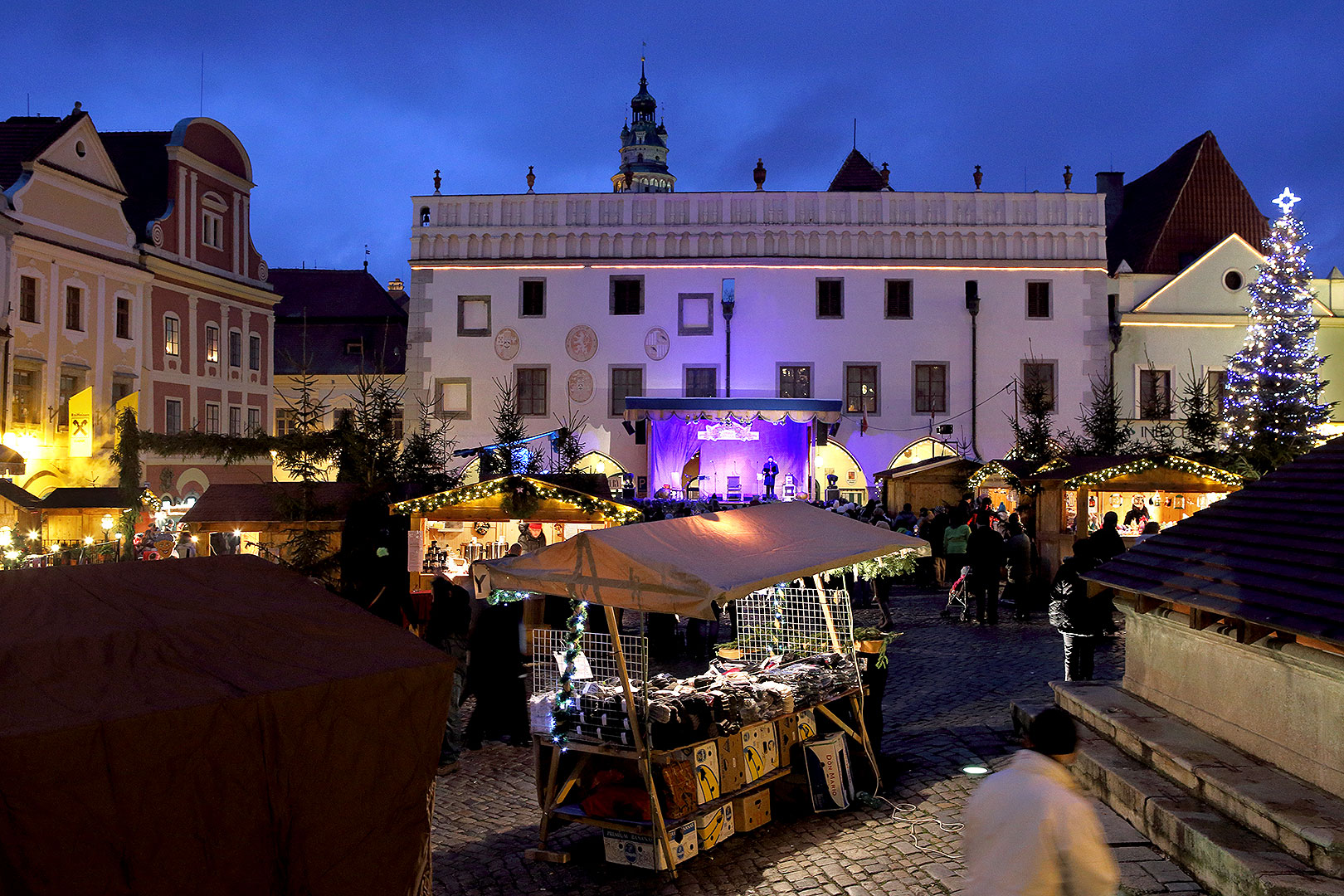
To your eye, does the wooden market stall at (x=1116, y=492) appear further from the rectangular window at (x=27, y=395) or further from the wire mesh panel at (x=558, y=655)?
the rectangular window at (x=27, y=395)

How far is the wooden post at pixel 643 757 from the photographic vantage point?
21.0ft

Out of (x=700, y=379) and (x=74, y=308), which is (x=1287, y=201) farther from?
(x=74, y=308)

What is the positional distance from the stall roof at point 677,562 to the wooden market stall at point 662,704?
1cm

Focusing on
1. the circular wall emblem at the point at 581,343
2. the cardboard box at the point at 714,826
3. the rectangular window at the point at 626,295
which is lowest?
the cardboard box at the point at 714,826

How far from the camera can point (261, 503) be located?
16188 millimetres

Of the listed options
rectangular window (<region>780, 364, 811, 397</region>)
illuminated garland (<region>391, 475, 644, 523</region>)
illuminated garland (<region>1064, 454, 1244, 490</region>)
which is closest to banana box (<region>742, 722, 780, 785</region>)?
illuminated garland (<region>391, 475, 644, 523</region>)

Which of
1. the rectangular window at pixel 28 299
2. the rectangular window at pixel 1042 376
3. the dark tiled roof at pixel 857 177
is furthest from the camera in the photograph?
the dark tiled roof at pixel 857 177

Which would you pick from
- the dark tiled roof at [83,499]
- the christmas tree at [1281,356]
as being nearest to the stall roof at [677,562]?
the dark tiled roof at [83,499]

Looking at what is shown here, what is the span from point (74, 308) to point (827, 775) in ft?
95.4

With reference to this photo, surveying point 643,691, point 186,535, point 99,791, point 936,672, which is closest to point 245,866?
point 99,791

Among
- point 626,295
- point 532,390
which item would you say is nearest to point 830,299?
point 626,295

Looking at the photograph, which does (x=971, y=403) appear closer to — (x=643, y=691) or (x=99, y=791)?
(x=643, y=691)

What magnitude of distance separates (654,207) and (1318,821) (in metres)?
29.6

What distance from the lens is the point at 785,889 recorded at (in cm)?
628
